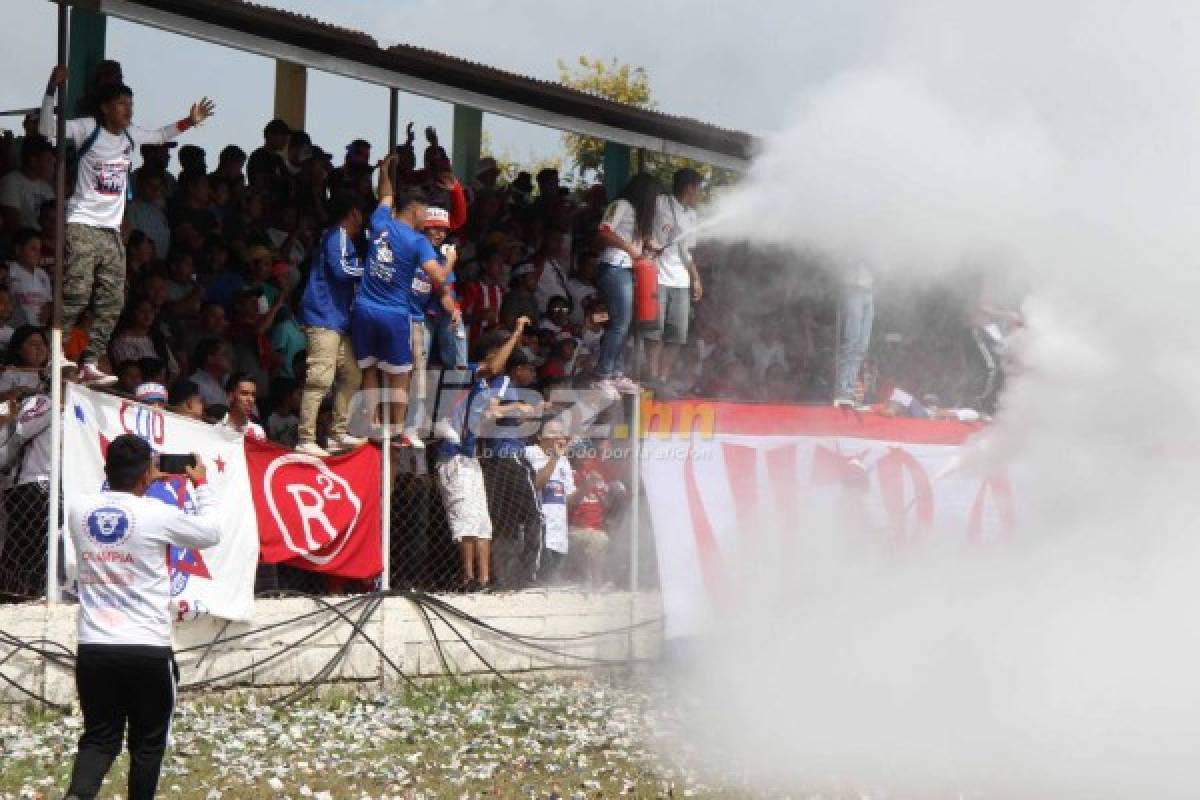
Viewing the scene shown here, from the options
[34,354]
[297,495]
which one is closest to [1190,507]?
[297,495]

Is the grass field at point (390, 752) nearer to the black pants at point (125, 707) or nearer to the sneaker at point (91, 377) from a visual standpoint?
the black pants at point (125, 707)

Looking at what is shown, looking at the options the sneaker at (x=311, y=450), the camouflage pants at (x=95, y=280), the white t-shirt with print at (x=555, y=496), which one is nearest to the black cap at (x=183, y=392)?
the camouflage pants at (x=95, y=280)

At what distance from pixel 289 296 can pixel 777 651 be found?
14.8 ft

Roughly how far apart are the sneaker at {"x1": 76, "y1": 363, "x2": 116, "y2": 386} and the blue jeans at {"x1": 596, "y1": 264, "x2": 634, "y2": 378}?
4.11 metres

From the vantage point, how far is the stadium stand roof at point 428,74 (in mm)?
11438

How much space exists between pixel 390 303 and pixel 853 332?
4.54 meters

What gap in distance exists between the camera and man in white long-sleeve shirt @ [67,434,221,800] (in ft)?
25.6

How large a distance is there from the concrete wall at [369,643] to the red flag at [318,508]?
30 cm

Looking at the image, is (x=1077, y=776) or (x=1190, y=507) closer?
(x=1077, y=776)

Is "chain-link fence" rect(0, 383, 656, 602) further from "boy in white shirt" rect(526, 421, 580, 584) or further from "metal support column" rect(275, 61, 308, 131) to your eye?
"metal support column" rect(275, 61, 308, 131)

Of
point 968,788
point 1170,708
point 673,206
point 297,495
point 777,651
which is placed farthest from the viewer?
point 673,206

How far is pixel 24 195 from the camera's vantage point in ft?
40.3

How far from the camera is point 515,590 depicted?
12.8m

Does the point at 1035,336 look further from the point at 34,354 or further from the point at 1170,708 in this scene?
the point at 34,354
